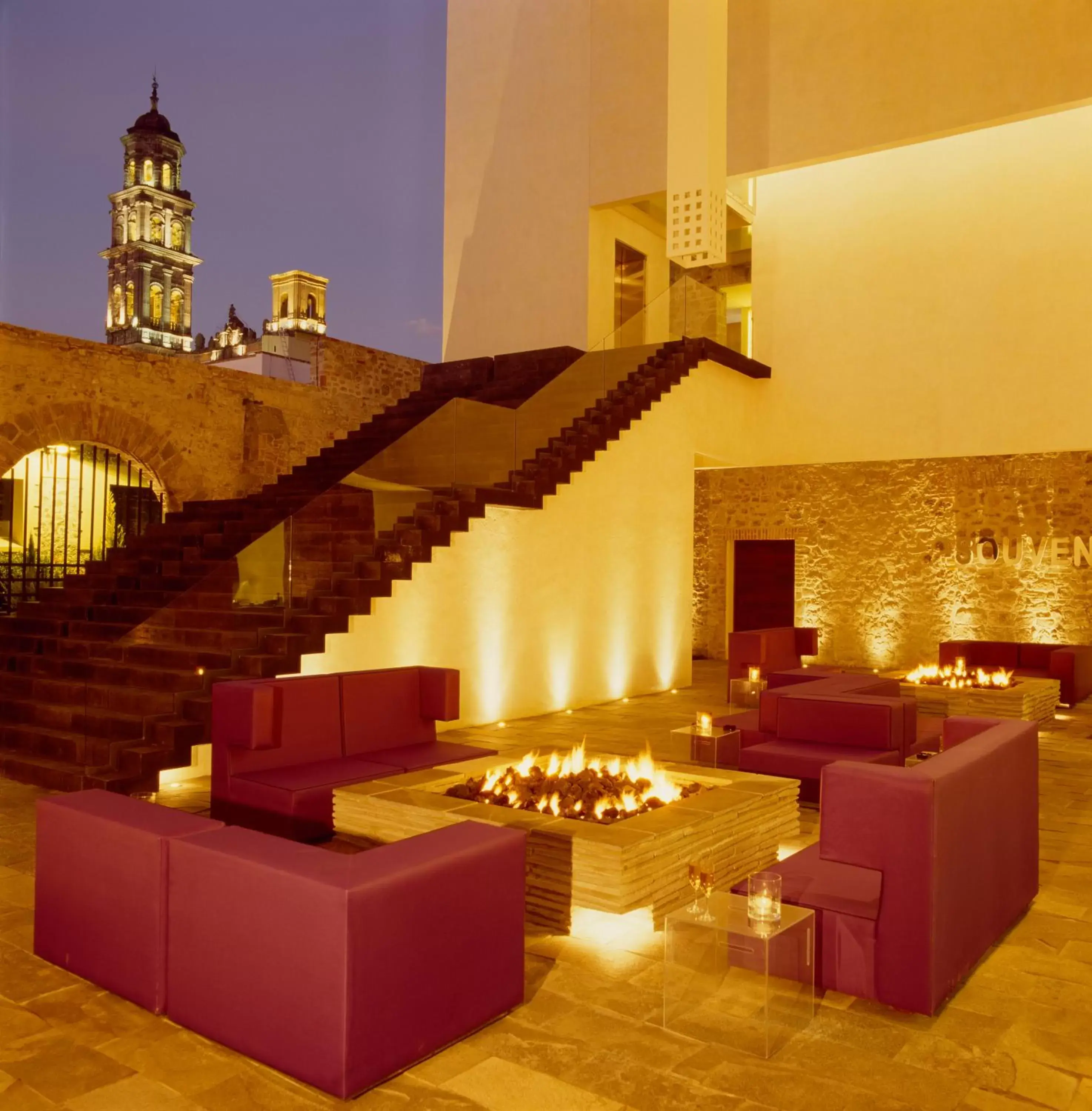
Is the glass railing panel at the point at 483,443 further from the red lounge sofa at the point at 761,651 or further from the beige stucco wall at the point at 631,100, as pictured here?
the beige stucco wall at the point at 631,100

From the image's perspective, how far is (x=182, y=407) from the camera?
35.3 ft

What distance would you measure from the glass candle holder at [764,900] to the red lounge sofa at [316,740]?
241cm

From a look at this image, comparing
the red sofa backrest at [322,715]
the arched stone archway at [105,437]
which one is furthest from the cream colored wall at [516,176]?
the red sofa backrest at [322,715]

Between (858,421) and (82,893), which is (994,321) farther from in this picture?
(82,893)

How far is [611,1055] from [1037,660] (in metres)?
9.07

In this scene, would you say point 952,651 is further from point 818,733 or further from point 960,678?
point 818,733

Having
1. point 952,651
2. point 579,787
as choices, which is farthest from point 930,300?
point 579,787

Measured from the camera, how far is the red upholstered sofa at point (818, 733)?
567 centimetres

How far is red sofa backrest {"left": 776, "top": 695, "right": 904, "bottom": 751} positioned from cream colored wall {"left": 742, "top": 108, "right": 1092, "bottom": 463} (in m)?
6.73

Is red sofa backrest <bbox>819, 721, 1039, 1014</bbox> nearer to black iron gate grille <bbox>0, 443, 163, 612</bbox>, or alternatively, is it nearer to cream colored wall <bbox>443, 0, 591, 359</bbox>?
black iron gate grille <bbox>0, 443, 163, 612</bbox>

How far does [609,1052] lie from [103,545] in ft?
34.0

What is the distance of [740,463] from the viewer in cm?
1259

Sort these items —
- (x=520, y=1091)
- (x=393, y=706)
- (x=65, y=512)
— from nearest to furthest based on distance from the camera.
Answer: (x=520, y=1091), (x=393, y=706), (x=65, y=512)

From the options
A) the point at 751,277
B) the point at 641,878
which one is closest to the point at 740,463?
the point at 751,277
